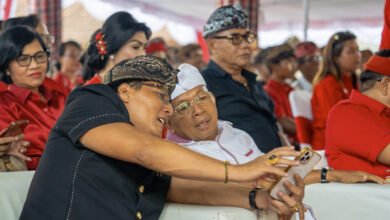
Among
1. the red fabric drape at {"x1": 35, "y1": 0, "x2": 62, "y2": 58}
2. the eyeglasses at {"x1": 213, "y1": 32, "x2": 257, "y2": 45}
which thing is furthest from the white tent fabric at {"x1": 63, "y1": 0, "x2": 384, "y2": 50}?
the eyeglasses at {"x1": 213, "y1": 32, "x2": 257, "y2": 45}

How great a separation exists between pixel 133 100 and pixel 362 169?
5.23 feet

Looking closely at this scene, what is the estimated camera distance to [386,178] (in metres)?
3.32

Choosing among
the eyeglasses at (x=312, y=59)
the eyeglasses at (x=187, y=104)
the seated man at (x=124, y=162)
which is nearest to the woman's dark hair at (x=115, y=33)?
the eyeglasses at (x=187, y=104)

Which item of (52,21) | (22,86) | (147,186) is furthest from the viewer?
(52,21)

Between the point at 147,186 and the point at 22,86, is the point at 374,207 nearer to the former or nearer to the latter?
the point at 147,186

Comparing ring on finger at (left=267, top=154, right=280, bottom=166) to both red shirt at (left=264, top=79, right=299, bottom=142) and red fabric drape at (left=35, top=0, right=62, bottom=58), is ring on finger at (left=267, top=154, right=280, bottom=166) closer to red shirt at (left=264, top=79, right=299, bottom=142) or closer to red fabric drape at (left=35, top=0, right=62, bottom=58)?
red shirt at (left=264, top=79, right=299, bottom=142)

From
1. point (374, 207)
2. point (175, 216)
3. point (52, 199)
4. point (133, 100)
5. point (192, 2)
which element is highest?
point (133, 100)

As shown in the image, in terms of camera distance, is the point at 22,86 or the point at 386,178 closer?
the point at 386,178

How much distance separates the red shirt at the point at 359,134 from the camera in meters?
3.32

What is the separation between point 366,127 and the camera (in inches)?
132

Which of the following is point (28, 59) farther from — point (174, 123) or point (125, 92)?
point (125, 92)

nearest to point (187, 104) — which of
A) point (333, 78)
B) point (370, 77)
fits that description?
point (370, 77)

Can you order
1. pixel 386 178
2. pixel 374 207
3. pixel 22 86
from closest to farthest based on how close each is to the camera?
1. pixel 374 207
2. pixel 386 178
3. pixel 22 86

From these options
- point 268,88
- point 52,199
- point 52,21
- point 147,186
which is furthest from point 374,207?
point 52,21
